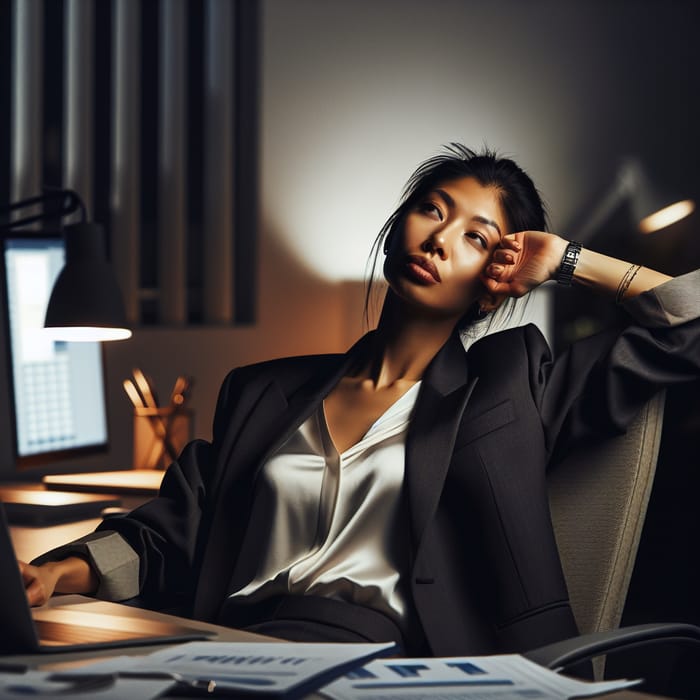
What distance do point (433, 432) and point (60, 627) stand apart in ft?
1.76

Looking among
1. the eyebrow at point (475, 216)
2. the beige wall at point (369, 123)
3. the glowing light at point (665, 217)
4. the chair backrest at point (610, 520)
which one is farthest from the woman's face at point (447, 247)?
the glowing light at point (665, 217)

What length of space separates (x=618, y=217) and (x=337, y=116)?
146 centimetres

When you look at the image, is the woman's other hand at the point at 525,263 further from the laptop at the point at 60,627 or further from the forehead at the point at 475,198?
the laptop at the point at 60,627

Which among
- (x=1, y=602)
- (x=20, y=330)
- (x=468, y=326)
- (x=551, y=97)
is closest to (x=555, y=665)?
(x=1, y=602)

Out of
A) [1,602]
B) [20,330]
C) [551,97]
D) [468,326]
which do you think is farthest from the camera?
[551,97]

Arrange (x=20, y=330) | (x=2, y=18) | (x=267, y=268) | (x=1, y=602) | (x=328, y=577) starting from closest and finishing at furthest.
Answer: (x=1, y=602), (x=328, y=577), (x=20, y=330), (x=2, y=18), (x=267, y=268)

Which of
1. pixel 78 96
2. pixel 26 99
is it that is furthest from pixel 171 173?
pixel 26 99

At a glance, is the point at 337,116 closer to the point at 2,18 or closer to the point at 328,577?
the point at 2,18

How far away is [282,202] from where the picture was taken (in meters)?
4.11

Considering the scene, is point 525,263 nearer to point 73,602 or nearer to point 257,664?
point 73,602

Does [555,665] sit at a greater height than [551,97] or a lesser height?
lesser

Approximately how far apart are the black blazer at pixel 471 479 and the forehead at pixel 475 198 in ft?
0.58

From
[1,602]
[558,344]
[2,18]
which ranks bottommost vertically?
[558,344]

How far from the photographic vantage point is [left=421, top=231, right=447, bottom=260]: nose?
144cm
